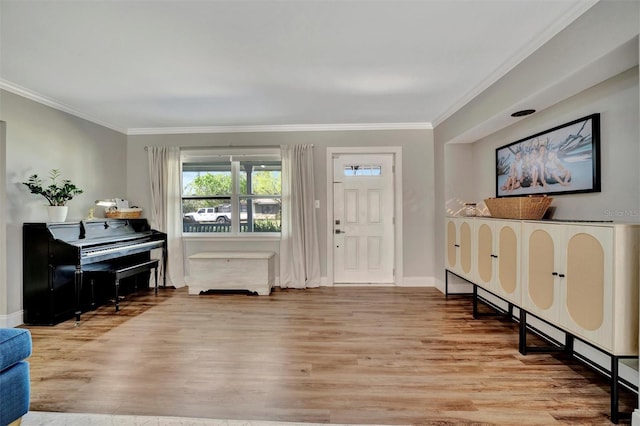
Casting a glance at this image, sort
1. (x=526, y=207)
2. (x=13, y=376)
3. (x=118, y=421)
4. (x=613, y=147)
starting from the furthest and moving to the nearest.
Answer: (x=526, y=207)
(x=613, y=147)
(x=118, y=421)
(x=13, y=376)

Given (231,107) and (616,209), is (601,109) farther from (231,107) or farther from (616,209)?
(231,107)

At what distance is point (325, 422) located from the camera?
1634 mm

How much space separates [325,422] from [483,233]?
2.38 meters

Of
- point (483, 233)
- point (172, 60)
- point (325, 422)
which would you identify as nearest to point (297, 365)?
point (325, 422)

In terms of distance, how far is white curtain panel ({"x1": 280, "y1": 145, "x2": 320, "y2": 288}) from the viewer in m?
4.42

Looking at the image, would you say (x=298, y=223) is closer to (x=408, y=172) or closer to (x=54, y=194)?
(x=408, y=172)

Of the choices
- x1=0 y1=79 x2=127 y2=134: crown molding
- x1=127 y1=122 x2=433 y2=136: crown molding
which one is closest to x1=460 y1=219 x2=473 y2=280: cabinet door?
x1=127 y1=122 x2=433 y2=136: crown molding

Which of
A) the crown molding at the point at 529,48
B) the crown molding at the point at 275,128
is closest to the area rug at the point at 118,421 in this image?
the crown molding at the point at 529,48

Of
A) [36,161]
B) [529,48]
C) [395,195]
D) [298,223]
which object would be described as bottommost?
[298,223]

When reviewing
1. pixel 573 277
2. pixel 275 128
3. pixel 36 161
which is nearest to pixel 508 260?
pixel 573 277

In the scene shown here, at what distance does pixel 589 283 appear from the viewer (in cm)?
175

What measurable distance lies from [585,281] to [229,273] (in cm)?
377

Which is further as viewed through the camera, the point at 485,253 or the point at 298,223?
the point at 298,223

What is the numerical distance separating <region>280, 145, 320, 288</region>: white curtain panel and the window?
0.75 feet
